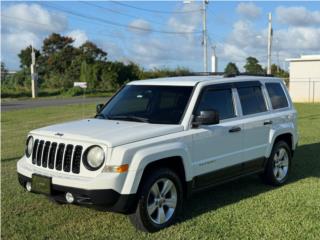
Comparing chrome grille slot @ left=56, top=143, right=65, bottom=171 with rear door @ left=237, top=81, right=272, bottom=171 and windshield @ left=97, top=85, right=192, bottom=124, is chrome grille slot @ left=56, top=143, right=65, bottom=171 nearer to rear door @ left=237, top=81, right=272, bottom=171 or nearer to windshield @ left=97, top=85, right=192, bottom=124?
windshield @ left=97, top=85, right=192, bottom=124

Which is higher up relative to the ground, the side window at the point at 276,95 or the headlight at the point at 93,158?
the side window at the point at 276,95

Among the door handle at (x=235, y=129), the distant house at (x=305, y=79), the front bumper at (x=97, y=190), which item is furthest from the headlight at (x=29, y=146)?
the distant house at (x=305, y=79)

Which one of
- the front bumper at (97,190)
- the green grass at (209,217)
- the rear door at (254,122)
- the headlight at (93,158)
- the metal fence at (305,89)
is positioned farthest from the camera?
the metal fence at (305,89)

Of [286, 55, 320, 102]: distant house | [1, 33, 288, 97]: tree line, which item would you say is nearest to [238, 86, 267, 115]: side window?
[286, 55, 320, 102]: distant house

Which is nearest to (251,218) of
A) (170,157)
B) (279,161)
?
(170,157)

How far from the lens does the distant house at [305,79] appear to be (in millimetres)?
41094

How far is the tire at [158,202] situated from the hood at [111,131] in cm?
48

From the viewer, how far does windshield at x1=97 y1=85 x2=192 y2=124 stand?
20.9 ft

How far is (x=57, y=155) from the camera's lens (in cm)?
566

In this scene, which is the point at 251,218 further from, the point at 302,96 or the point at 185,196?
the point at 302,96

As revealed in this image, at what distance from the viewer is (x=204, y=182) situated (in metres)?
6.42

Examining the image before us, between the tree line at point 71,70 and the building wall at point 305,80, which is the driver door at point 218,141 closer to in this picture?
the building wall at point 305,80

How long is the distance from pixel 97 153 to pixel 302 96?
3840 cm

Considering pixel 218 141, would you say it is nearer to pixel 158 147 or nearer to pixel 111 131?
pixel 158 147
